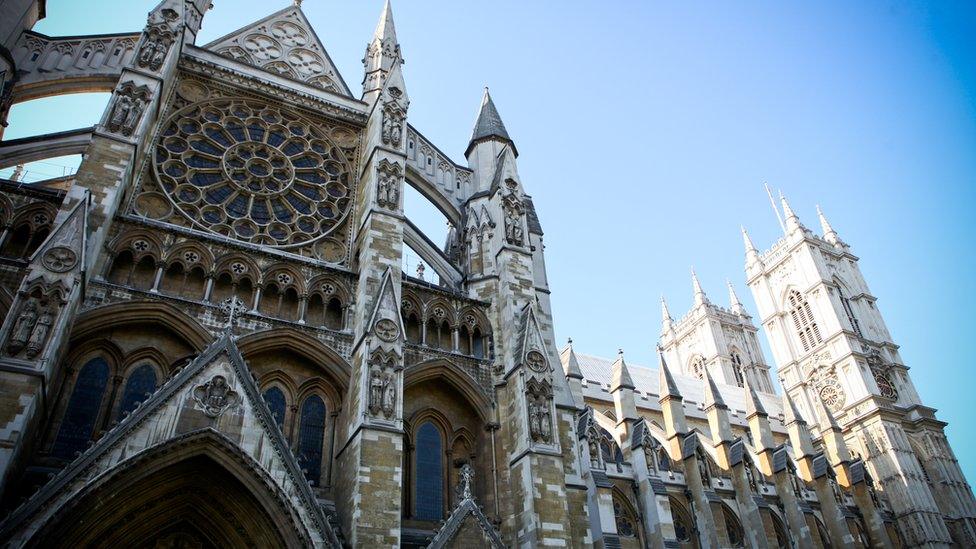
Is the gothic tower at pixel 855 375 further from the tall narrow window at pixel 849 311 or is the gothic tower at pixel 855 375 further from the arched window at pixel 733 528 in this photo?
the arched window at pixel 733 528

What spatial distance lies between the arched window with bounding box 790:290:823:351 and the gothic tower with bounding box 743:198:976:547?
0.07 metres

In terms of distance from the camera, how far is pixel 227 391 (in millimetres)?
11617

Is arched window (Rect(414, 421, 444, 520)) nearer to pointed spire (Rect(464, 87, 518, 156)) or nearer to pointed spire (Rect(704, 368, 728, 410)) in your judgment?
pointed spire (Rect(464, 87, 518, 156))

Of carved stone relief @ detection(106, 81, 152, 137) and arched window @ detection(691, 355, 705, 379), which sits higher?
arched window @ detection(691, 355, 705, 379)

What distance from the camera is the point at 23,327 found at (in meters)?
10.7

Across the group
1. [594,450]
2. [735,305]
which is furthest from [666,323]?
[594,450]

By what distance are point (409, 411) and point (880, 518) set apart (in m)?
30.2

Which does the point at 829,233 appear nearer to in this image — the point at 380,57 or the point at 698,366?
the point at 698,366

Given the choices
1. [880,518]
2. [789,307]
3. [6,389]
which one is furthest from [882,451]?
[6,389]

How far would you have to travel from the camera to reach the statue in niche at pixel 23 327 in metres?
10.5

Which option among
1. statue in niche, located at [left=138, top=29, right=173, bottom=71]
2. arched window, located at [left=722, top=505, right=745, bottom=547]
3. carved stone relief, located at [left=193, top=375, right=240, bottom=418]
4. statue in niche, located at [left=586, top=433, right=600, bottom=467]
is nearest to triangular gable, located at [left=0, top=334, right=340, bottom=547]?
carved stone relief, located at [left=193, top=375, right=240, bottom=418]

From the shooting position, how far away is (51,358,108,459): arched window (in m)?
11.8

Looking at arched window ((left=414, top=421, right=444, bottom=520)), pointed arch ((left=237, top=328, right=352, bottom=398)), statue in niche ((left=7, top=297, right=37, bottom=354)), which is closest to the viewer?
statue in niche ((left=7, top=297, right=37, bottom=354))

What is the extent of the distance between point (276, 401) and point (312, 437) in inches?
42.0
